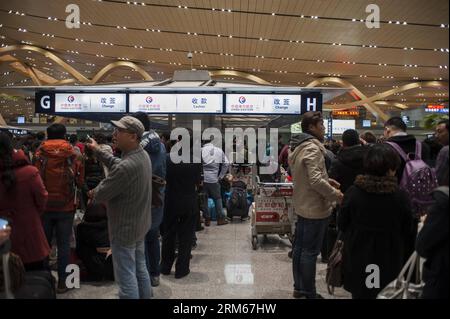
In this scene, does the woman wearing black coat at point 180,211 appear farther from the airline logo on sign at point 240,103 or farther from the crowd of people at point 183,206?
the airline logo on sign at point 240,103

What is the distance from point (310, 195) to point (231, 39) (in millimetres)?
15206

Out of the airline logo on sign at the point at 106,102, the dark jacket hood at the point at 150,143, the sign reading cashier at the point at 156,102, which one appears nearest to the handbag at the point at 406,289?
the dark jacket hood at the point at 150,143

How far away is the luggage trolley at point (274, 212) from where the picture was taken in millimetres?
5719

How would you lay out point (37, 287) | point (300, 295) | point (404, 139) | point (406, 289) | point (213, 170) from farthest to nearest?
point (213, 170), point (300, 295), point (404, 139), point (37, 287), point (406, 289)

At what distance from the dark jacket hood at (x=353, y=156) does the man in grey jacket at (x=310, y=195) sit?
44 cm

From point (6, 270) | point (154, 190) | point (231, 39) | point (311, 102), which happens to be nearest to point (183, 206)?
point (154, 190)

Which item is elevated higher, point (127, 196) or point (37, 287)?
point (127, 196)

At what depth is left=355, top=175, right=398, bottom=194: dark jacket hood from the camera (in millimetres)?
2639

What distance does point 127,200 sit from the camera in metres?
2.92

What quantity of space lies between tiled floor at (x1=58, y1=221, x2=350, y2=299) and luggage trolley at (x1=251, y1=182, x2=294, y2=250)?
26 cm

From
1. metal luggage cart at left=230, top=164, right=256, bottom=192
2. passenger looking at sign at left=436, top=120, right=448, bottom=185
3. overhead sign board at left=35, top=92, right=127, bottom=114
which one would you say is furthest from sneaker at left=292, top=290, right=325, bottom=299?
metal luggage cart at left=230, top=164, right=256, bottom=192

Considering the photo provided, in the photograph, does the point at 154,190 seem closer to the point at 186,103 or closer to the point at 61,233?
the point at 61,233

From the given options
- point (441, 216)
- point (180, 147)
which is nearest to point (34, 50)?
point (180, 147)
